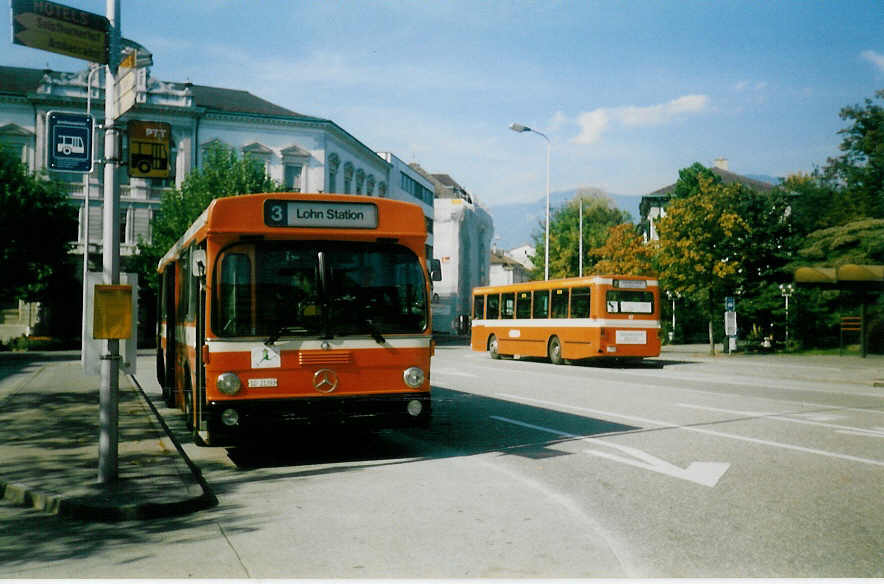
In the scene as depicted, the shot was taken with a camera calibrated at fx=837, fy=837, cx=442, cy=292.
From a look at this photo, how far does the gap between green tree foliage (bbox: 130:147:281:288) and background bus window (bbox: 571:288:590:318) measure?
65.1ft

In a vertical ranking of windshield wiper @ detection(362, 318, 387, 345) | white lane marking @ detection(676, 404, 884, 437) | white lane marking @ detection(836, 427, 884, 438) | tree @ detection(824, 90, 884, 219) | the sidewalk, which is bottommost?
white lane marking @ detection(676, 404, 884, 437)

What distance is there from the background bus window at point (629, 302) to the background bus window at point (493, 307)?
723cm

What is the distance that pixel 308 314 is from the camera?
8391mm

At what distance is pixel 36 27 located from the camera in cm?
648

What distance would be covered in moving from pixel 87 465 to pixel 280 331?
217 cm

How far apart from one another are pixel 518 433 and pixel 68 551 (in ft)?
20.6

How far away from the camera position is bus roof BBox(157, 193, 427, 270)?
27.1 ft

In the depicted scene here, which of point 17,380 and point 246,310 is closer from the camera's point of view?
point 246,310

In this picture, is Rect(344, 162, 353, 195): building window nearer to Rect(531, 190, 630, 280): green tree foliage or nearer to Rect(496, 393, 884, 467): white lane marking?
Rect(531, 190, 630, 280): green tree foliage

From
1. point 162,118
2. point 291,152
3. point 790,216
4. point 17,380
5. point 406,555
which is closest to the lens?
point 406,555

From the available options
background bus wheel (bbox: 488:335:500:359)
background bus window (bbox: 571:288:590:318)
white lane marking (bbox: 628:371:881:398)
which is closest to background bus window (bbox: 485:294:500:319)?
background bus wheel (bbox: 488:335:500:359)

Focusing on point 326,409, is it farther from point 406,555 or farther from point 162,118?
point 162,118

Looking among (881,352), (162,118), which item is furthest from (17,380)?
(162,118)

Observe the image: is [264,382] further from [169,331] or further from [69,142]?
[169,331]
